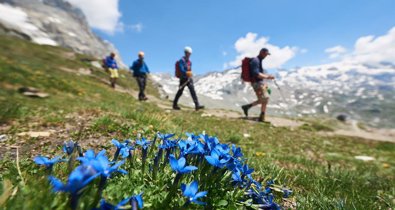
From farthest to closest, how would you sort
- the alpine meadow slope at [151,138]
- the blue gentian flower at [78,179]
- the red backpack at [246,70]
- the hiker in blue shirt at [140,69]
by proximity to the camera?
1. the hiker in blue shirt at [140,69]
2. the red backpack at [246,70]
3. the alpine meadow slope at [151,138]
4. the blue gentian flower at [78,179]

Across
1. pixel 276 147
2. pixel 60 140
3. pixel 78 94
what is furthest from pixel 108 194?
pixel 78 94

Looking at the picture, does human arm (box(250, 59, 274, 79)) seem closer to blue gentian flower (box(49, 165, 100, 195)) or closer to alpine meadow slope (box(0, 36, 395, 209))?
alpine meadow slope (box(0, 36, 395, 209))

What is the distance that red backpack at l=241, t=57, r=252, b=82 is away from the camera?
17203mm

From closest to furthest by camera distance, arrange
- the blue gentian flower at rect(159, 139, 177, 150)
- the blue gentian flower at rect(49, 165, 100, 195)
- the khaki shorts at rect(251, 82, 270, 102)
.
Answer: the blue gentian flower at rect(49, 165, 100, 195) → the blue gentian flower at rect(159, 139, 177, 150) → the khaki shorts at rect(251, 82, 270, 102)

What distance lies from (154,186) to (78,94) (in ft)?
65.2

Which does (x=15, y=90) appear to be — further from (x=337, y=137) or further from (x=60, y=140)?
(x=337, y=137)

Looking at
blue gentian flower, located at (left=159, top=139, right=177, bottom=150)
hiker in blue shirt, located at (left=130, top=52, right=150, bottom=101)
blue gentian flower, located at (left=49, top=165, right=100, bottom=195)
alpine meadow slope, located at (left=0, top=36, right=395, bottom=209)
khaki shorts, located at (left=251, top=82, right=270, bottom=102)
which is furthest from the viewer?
hiker in blue shirt, located at (left=130, top=52, right=150, bottom=101)

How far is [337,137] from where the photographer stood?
16969 mm

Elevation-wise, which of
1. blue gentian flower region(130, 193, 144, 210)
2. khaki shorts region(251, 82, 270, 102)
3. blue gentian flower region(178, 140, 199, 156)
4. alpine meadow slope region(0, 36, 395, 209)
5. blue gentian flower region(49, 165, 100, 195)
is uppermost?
khaki shorts region(251, 82, 270, 102)

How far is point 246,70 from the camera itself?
17297 mm

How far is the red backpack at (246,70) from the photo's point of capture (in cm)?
1720

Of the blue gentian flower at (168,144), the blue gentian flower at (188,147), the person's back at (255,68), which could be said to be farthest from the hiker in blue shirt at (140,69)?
the blue gentian flower at (188,147)

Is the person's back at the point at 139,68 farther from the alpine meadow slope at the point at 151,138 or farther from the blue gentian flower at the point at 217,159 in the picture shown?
the blue gentian flower at the point at 217,159

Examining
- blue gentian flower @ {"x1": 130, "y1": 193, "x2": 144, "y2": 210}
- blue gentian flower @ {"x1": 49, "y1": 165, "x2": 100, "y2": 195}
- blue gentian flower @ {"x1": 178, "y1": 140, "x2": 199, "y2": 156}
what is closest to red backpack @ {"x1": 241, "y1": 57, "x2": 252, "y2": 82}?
blue gentian flower @ {"x1": 178, "y1": 140, "x2": 199, "y2": 156}
